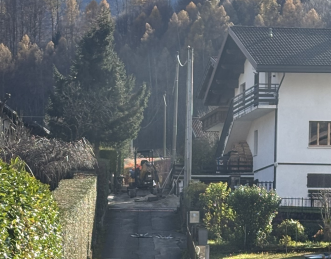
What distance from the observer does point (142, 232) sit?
82.4 ft

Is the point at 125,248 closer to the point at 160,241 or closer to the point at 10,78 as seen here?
the point at 160,241

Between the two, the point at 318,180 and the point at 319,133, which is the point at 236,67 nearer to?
the point at 319,133

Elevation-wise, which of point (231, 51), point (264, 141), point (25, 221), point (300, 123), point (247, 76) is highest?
point (231, 51)

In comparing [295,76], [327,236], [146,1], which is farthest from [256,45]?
[146,1]

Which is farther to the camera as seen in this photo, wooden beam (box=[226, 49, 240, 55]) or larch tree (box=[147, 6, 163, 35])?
larch tree (box=[147, 6, 163, 35])

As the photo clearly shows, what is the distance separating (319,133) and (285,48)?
4.10 metres

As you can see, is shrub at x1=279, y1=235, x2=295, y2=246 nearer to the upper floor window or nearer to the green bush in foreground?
the upper floor window

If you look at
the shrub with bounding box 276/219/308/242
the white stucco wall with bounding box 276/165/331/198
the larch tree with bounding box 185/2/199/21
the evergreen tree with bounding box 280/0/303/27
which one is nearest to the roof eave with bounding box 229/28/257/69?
the white stucco wall with bounding box 276/165/331/198

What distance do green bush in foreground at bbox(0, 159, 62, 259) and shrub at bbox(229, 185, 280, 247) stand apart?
1420 centimetres

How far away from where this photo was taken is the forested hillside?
256 feet

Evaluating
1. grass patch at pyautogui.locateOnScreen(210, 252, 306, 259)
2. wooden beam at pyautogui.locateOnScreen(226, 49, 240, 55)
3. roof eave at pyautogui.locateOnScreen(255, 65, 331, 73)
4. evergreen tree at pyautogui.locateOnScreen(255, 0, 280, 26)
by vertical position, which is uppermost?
evergreen tree at pyautogui.locateOnScreen(255, 0, 280, 26)

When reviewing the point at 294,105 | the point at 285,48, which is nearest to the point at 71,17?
the point at 285,48

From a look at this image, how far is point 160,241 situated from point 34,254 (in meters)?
17.1

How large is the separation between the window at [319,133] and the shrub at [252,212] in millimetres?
8846
